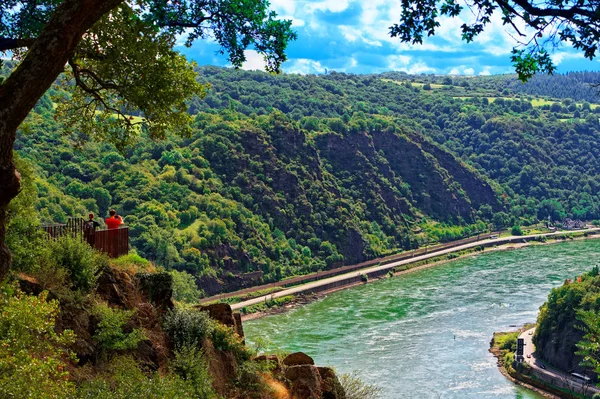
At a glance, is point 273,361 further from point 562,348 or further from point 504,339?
point 504,339

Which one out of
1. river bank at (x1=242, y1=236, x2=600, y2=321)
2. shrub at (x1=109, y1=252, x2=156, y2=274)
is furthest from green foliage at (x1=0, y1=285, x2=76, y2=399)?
river bank at (x1=242, y1=236, x2=600, y2=321)

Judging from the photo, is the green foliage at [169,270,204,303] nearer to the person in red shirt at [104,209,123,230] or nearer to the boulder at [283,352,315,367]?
the boulder at [283,352,315,367]

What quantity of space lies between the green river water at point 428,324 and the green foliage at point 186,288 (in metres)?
5.84

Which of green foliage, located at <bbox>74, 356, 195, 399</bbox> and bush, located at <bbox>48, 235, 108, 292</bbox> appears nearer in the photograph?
green foliage, located at <bbox>74, 356, 195, 399</bbox>

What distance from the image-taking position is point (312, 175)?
109688 millimetres

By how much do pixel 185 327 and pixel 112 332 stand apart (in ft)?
7.97

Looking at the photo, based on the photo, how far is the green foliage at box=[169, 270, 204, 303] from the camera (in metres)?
60.0

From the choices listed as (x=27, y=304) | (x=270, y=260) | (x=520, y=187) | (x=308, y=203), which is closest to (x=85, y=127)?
(x=27, y=304)

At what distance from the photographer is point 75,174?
259 feet

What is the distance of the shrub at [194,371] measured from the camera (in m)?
13.3

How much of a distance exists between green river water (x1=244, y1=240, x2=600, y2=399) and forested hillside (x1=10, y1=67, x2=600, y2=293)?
42.1ft

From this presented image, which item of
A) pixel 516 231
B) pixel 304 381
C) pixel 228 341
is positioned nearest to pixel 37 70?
pixel 228 341

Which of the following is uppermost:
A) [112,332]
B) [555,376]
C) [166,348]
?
[112,332]

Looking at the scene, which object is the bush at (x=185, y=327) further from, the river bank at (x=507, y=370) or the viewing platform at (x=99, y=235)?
the river bank at (x=507, y=370)
